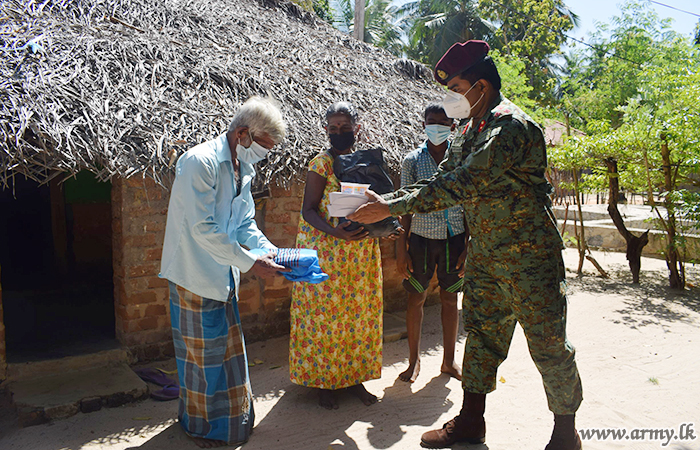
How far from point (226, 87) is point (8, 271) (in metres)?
4.61

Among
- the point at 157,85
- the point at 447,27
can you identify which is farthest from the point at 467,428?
the point at 447,27

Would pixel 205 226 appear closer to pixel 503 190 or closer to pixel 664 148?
pixel 503 190

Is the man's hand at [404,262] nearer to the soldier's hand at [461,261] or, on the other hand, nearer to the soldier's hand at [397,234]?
the soldier's hand at [397,234]

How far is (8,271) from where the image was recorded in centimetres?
675

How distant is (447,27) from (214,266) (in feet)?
68.2

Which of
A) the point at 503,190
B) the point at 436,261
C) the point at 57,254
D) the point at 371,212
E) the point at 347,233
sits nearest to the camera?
the point at 503,190

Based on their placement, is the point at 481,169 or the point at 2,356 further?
the point at 2,356

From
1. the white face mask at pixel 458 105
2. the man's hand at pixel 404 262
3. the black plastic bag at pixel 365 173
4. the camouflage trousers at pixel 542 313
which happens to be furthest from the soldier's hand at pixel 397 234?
the white face mask at pixel 458 105

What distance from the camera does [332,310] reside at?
326 centimetres

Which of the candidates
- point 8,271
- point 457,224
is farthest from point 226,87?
point 8,271

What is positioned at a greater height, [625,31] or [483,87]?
[625,31]

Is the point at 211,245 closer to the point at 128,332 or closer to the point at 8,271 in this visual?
the point at 128,332

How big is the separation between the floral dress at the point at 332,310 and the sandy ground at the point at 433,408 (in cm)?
28

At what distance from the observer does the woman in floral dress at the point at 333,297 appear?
3.20m
